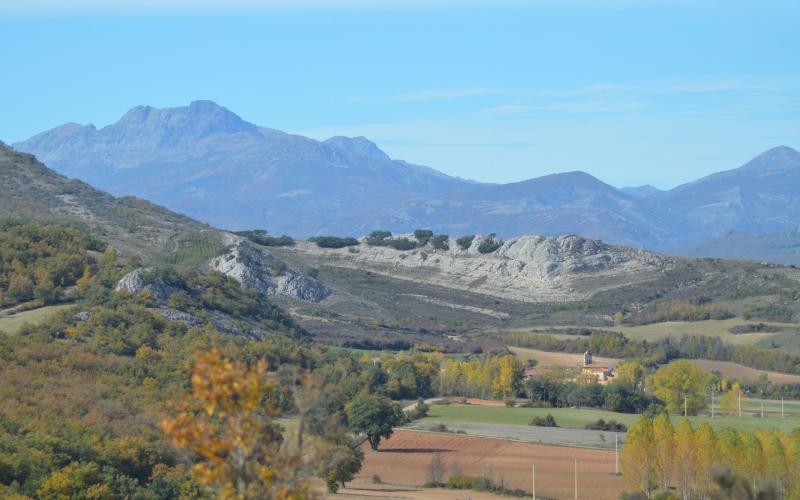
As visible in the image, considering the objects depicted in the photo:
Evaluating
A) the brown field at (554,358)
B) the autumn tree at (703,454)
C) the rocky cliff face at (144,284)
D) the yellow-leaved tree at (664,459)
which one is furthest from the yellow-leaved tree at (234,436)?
the brown field at (554,358)

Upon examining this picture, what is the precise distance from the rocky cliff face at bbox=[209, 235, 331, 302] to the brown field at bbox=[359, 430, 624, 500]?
69085 millimetres

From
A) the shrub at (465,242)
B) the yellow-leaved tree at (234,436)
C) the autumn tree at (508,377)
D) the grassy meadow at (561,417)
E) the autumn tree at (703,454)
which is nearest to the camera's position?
the yellow-leaved tree at (234,436)

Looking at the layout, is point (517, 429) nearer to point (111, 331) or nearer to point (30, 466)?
point (111, 331)

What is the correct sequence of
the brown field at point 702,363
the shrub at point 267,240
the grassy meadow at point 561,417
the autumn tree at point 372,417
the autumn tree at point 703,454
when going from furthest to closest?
the shrub at point 267,240, the brown field at point 702,363, the grassy meadow at point 561,417, the autumn tree at point 372,417, the autumn tree at point 703,454

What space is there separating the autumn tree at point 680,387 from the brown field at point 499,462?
22352mm

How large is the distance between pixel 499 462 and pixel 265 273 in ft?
277

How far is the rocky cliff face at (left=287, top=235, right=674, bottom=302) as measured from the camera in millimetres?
172375

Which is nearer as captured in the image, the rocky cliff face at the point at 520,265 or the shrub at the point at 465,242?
the rocky cliff face at the point at 520,265

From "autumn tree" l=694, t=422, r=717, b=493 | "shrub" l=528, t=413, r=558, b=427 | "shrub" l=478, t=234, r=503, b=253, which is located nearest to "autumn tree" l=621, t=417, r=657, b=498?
"autumn tree" l=694, t=422, r=717, b=493

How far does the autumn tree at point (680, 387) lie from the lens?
89125 millimetres

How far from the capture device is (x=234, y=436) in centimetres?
1664

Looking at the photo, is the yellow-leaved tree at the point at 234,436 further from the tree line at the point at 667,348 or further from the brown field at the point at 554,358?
the tree line at the point at 667,348

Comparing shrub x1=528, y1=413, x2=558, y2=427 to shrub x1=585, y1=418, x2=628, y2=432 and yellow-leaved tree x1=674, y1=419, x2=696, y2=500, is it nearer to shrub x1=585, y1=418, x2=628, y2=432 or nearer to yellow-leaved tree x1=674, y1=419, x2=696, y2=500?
shrub x1=585, y1=418, x2=628, y2=432

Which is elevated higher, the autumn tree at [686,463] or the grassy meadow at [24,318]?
the grassy meadow at [24,318]
